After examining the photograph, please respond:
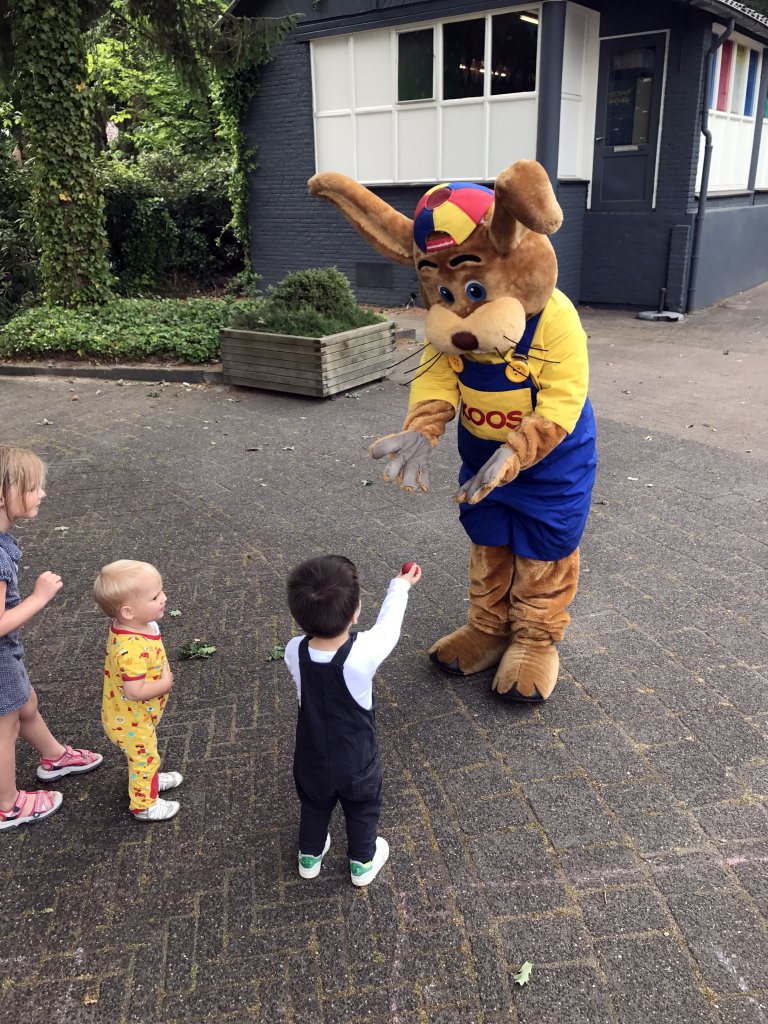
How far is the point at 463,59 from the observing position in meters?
12.9

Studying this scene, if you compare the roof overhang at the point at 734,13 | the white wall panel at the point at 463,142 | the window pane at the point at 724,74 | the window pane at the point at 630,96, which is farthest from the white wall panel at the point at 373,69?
the window pane at the point at 724,74

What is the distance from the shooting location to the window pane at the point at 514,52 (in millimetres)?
12188

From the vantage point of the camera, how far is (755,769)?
10.2 ft

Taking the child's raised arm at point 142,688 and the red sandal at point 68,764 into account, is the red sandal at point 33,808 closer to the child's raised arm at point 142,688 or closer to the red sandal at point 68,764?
the red sandal at point 68,764

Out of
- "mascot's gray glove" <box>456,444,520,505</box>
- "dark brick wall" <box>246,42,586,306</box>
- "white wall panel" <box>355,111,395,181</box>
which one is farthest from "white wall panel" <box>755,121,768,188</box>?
"mascot's gray glove" <box>456,444,520,505</box>

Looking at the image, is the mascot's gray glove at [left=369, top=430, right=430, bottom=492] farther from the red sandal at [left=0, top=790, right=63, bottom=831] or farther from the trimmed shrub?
the trimmed shrub

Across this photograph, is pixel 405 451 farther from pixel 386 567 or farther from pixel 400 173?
pixel 400 173

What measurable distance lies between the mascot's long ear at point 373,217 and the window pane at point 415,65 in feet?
37.9

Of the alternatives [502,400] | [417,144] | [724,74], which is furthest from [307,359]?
[724,74]

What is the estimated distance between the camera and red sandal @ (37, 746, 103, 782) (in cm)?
317

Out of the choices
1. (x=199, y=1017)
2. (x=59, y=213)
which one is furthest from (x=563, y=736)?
(x=59, y=213)

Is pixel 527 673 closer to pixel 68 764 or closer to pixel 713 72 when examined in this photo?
pixel 68 764

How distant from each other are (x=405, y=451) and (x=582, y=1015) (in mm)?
2019

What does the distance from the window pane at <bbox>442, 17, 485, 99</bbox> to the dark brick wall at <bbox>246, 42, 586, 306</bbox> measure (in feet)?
5.39
